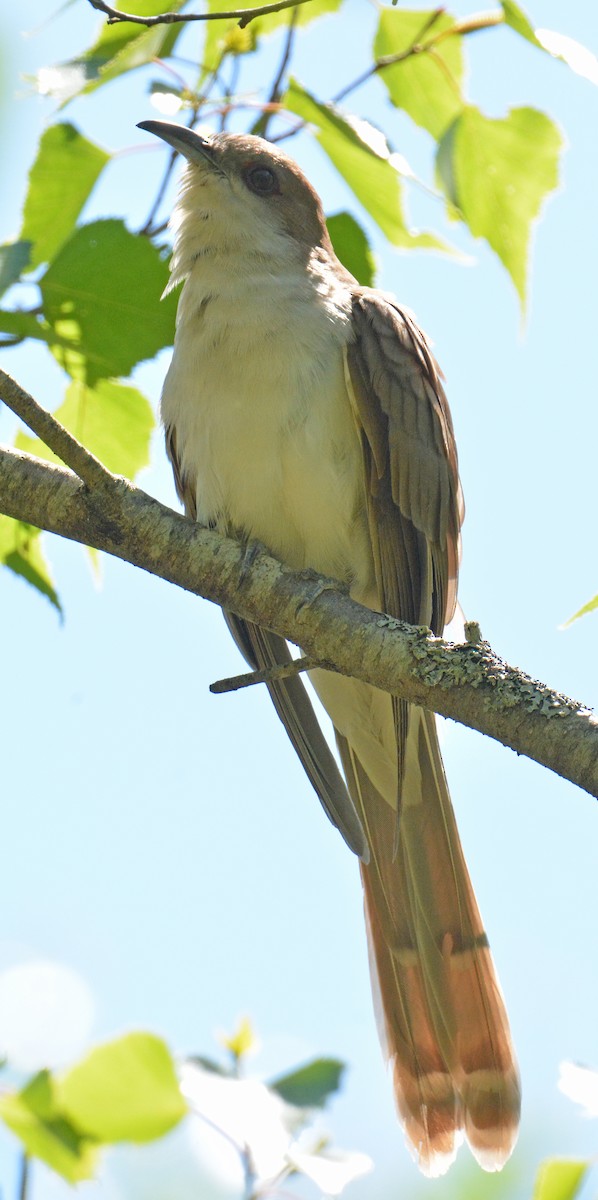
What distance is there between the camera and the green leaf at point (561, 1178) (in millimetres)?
2219

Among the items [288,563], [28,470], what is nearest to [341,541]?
[288,563]

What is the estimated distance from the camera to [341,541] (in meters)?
4.66

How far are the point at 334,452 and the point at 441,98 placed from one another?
51.7 inches

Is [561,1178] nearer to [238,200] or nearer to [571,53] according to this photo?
[571,53]

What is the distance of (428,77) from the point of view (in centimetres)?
370

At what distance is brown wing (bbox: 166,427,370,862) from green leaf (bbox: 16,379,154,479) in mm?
1124

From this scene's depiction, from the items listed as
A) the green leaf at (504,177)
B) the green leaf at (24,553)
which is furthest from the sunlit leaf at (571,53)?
the green leaf at (24,553)

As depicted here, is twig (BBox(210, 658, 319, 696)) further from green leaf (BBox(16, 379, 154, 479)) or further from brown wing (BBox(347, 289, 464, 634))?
brown wing (BBox(347, 289, 464, 634))

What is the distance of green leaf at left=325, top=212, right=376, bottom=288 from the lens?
3.99 m

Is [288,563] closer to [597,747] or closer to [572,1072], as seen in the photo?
[597,747]

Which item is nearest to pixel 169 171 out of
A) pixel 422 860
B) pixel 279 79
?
pixel 279 79

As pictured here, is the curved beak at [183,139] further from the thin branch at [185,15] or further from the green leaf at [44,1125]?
the green leaf at [44,1125]

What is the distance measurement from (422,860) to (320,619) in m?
1.82

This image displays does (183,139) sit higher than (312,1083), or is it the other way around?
(183,139)
